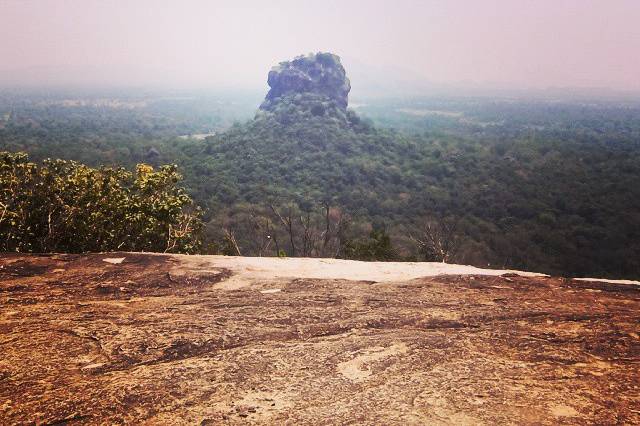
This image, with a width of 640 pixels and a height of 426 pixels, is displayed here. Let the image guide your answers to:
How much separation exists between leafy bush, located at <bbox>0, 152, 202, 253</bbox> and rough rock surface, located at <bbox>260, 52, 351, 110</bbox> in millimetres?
81427

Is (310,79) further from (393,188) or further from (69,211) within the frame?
(69,211)

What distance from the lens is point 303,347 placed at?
4777mm

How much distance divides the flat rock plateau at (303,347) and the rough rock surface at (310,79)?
288 ft

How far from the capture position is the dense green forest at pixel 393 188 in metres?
34.5

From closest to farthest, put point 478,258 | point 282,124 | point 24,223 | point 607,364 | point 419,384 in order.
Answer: point 419,384 < point 607,364 < point 24,223 < point 478,258 < point 282,124

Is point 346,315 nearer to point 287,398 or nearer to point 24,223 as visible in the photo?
point 287,398

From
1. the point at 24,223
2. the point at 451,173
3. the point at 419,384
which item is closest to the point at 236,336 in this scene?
the point at 419,384

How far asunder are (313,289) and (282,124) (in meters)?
77.6

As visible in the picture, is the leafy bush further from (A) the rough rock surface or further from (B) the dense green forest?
(A) the rough rock surface

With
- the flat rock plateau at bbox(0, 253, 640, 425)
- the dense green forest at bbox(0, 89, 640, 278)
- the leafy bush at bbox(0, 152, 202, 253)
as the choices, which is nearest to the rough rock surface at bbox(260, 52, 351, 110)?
the dense green forest at bbox(0, 89, 640, 278)

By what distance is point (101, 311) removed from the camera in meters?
5.36

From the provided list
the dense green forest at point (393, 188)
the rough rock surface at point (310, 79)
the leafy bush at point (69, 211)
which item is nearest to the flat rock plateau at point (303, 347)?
the leafy bush at point (69, 211)

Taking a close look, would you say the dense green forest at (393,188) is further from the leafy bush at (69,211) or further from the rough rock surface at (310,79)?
the leafy bush at (69,211)

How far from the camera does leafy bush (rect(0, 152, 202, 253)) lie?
10.7m
